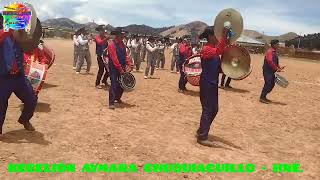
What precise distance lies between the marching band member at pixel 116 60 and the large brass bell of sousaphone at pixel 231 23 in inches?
127

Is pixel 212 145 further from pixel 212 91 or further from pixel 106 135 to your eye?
pixel 106 135

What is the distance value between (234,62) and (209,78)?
0.57 metres

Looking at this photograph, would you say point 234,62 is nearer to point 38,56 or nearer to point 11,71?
point 11,71

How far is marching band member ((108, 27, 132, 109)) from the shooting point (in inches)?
379

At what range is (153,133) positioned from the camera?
799 centimetres

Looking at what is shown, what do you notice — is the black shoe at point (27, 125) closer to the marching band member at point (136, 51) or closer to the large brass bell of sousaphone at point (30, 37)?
the large brass bell of sousaphone at point (30, 37)

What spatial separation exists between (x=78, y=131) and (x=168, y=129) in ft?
6.16

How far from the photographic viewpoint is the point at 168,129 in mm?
8484

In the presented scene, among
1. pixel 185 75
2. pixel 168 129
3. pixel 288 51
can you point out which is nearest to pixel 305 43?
Result: pixel 288 51

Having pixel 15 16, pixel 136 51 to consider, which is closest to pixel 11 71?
pixel 15 16

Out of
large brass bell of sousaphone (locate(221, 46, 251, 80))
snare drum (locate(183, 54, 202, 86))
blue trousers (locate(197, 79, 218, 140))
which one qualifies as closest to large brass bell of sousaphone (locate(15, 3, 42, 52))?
blue trousers (locate(197, 79, 218, 140))

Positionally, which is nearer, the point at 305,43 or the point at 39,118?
the point at 39,118

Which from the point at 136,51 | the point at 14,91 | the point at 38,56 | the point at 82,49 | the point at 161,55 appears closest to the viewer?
the point at 14,91

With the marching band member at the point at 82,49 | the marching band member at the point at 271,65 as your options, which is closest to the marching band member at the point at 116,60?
the marching band member at the point at 271,65
